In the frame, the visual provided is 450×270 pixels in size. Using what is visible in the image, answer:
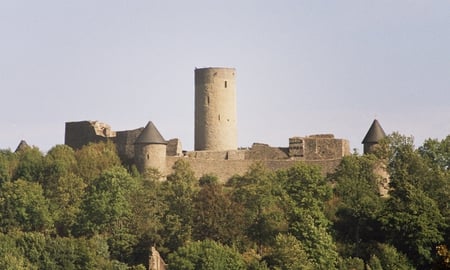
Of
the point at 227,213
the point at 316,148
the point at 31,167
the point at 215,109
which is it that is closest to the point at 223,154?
the point at 215,109

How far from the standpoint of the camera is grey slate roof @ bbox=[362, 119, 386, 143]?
66.6 meters

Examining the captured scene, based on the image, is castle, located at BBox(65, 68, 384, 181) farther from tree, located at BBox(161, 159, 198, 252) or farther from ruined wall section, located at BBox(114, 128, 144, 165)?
tree, located at BBox(161, 159, 198, 252)

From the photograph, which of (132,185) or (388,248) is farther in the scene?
(132,185)

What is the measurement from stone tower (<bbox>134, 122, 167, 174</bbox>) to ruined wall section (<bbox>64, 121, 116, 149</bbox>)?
366 cm

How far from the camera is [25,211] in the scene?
60.8 meters

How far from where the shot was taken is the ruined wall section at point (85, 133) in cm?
6875

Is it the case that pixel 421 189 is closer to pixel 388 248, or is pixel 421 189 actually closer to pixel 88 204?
pixel 388 248

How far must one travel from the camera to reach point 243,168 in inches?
2579

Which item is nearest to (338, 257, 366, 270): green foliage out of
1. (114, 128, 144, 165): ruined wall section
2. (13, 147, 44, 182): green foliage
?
→ (114, 128, 144, 165): ruined wall section

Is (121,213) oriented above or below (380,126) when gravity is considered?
below

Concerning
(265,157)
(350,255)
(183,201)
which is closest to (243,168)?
(265,157)

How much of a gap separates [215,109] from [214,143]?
1.79 meters

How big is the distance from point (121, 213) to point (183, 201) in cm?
258

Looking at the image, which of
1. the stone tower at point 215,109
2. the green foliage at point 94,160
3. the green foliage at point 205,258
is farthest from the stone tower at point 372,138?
the green foliage at point 205,258
